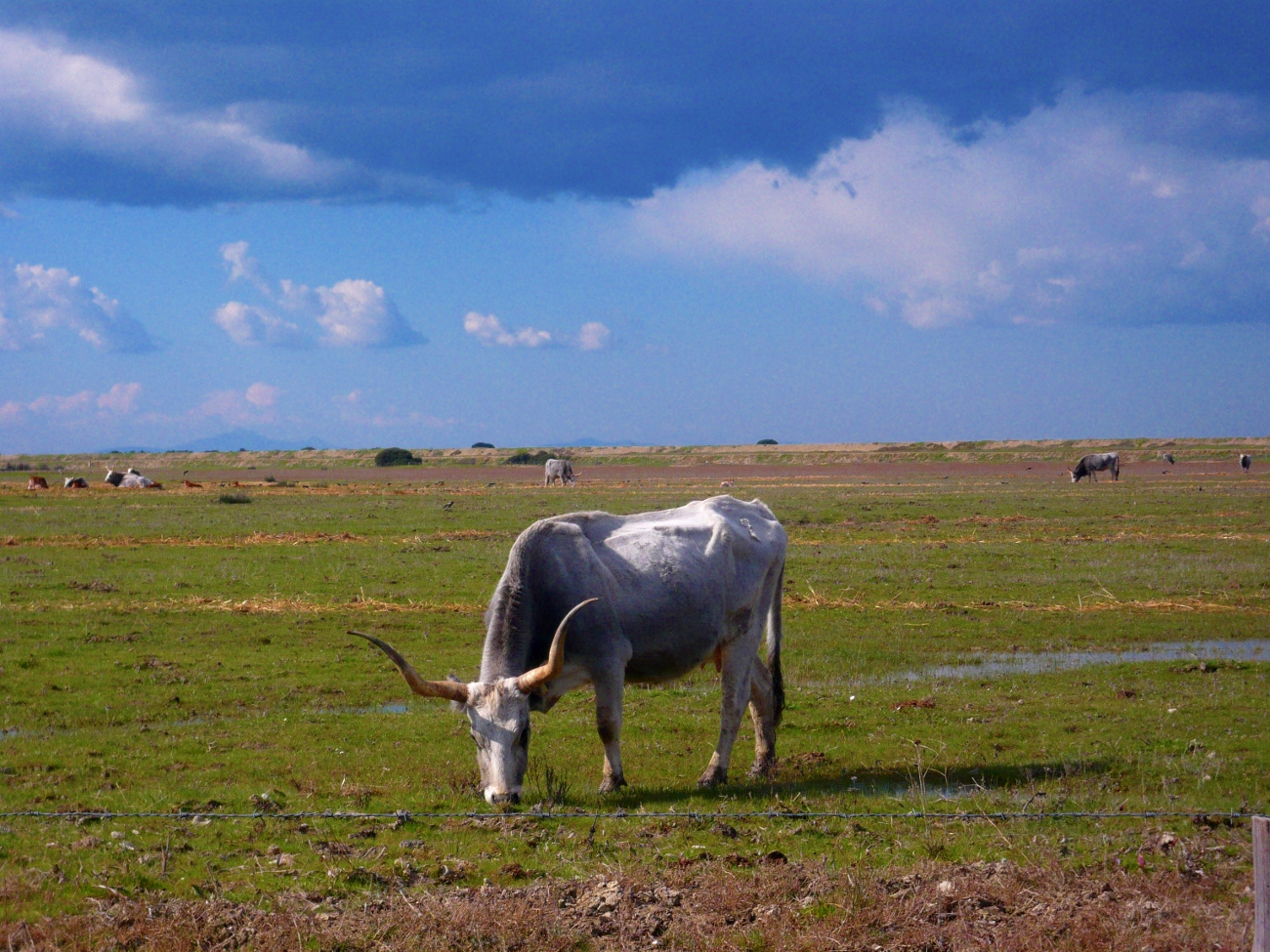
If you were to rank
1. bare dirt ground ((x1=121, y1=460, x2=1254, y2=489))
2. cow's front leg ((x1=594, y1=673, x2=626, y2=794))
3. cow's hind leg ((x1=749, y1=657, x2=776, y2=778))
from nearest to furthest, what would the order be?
cow's front leg ((x1=594, y1=673, x2=626, y2=794)) → cow's hind leg ((x1=749, y1=657, x2=776, y2=778)) → bare dirt ground ((x1=121, y1=460, x2=1254, y2=489))

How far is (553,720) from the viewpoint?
44.8ft

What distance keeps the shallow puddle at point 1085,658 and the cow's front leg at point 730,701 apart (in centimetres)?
536

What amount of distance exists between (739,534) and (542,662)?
2884mm

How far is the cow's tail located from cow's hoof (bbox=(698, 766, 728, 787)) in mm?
1154

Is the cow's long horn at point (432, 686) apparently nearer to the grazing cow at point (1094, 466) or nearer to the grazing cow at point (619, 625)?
the grazing cow at point (619, 625)

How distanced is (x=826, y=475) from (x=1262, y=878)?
258ft

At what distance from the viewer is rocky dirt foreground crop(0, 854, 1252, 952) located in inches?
252

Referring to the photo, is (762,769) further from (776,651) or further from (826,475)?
(826,475)

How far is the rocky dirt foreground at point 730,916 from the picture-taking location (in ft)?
21.0

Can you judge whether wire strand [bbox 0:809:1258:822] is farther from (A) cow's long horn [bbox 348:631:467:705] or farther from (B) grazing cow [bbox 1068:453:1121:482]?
(B) grazing cow [bbox 1068:453:1121:482]

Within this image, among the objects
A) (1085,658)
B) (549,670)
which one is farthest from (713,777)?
(1085,658)

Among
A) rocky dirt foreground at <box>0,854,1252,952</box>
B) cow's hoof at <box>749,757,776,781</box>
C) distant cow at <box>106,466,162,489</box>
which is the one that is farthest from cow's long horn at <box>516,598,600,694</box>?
distant cow at <box>106,466,162,489</box>

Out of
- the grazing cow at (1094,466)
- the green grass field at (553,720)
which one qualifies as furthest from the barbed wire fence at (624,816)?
the grazing cow at (1094,466)

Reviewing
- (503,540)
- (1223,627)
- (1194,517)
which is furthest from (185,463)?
(1223,627)
